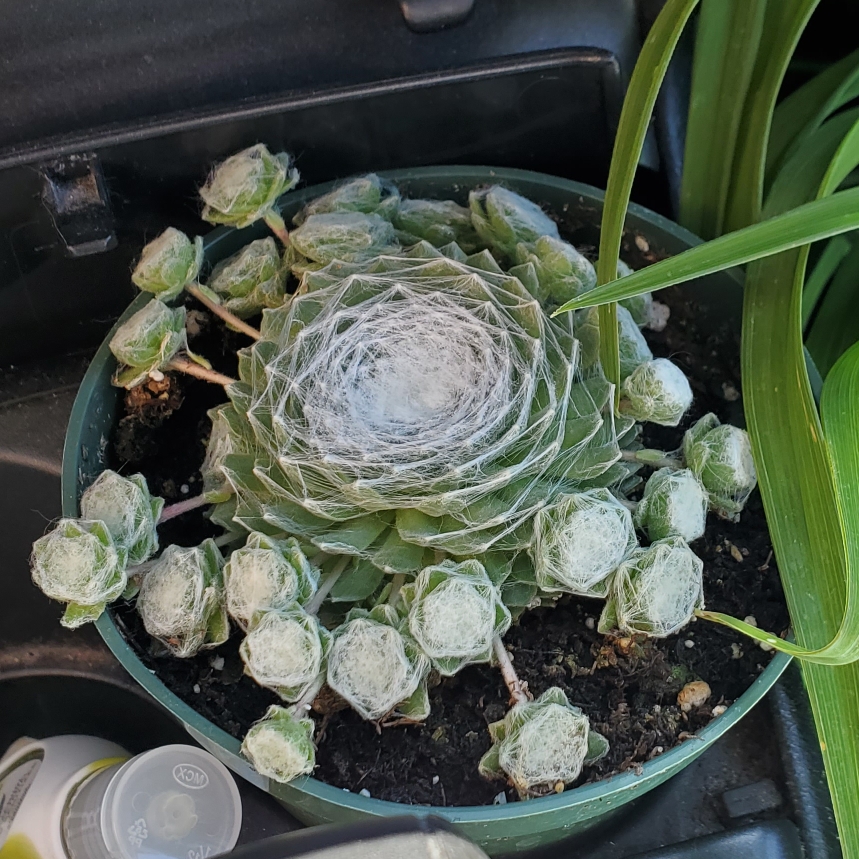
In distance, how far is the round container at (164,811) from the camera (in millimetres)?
558

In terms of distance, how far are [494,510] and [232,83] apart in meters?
0.41

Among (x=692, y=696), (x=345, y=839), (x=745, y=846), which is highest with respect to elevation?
(x=345, y=839)

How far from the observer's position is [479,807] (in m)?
0.44

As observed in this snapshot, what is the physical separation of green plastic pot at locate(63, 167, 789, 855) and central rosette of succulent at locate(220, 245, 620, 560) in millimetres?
112

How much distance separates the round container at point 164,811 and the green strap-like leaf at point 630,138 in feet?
1.26

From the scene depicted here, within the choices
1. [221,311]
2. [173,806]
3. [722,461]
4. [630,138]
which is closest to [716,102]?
[630,138]

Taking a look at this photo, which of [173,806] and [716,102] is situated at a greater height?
[716,102]

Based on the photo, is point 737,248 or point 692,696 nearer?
point 737,248

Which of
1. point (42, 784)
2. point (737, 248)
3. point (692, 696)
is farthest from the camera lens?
point (42, 784)

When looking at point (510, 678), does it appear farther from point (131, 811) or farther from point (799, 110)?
point (799, 110)

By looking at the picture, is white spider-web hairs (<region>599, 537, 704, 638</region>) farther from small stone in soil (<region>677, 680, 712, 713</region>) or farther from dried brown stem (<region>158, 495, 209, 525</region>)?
dried brown stem (<region>158, 495, 209, 525</region>)

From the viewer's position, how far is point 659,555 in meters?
0.46

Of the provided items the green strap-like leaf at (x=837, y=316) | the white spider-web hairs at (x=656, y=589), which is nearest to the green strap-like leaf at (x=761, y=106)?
the green strap-like leaf at (x=837, y=316)

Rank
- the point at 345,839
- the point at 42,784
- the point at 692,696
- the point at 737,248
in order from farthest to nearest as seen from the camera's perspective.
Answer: the point at 42,784, the point at 692,696, the point at 737,248, the point at 345,839
